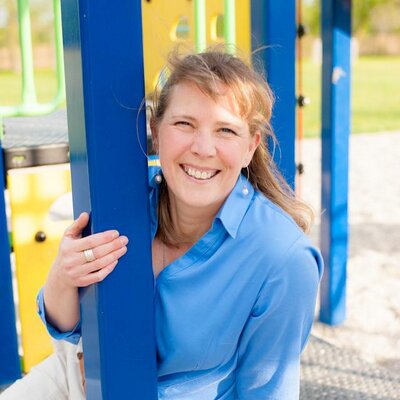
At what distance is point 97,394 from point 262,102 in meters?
0.65

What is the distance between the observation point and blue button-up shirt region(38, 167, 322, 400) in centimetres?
135

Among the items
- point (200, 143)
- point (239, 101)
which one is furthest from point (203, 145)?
point (239, 101)

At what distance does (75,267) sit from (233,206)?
13.8 inches

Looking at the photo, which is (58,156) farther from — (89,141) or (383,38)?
(383,38)

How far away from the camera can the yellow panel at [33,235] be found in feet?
8.70

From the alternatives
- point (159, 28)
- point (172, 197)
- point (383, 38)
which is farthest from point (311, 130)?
point (383, 38)

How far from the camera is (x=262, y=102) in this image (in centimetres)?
141

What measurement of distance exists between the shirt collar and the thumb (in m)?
0.27

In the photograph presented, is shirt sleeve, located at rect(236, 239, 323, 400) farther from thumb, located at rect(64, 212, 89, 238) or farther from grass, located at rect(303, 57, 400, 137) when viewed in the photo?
grass, located at rect(303, 57, 400, 137)

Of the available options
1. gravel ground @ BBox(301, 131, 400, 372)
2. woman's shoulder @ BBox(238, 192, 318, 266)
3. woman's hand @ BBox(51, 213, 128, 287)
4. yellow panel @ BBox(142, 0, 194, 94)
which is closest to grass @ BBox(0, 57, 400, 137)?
gravel ground @ BBox(301, 131, 400, 372)

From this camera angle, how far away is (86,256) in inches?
46.7

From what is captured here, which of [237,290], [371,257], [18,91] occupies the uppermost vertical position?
[18,91]

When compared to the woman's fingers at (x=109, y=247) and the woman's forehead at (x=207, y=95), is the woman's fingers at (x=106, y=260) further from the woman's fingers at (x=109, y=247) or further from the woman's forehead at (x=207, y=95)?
the woman's forehead at (x=207, y=95)

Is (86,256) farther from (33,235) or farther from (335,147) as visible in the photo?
(335,147)
